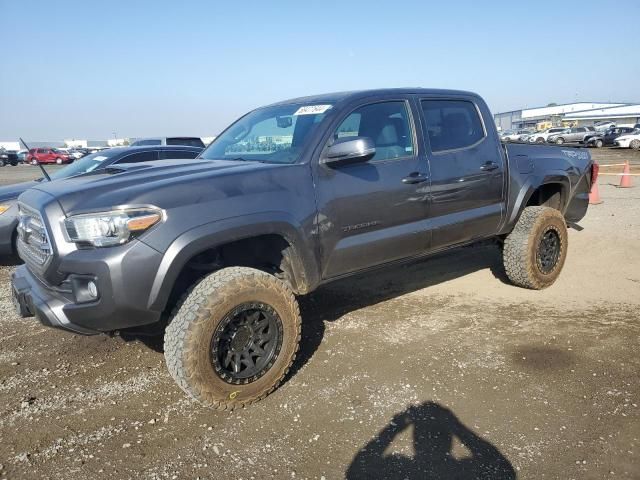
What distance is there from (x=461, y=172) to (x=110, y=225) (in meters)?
2.78

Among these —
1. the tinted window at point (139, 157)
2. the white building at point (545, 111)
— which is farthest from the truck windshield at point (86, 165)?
the white building at point (545, 111)

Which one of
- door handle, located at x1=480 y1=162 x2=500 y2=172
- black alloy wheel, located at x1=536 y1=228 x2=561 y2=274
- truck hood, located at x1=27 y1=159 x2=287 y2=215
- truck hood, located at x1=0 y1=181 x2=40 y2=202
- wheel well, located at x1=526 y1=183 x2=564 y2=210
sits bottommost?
black alloy wheel, located at x1=536 y1=228 x2=561 y2=274

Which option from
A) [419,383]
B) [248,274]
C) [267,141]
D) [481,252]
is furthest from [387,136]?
[481,252]

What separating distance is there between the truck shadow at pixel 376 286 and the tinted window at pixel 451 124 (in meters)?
1.15

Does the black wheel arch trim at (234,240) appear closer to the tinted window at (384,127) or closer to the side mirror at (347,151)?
the side mirror at (347,151)

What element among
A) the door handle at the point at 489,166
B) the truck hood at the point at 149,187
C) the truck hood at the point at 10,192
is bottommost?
the door handle at the point at 489,166

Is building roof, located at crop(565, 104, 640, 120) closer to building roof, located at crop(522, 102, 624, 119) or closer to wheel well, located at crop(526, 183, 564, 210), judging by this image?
building roof, located at crop(522, 102, 624, 119)

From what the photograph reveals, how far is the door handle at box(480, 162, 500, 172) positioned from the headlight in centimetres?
285

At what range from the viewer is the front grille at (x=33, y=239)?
9.09 feet

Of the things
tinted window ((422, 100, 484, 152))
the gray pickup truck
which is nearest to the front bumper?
the gray pickup truck

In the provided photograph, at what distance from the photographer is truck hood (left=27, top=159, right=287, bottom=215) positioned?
2.64 m

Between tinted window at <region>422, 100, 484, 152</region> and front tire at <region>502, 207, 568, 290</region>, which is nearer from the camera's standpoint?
tinted window at <region>422, 100, 484, 152</region>

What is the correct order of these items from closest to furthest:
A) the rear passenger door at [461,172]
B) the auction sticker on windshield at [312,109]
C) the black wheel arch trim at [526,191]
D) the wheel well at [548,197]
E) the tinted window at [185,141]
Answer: the auction sticker on windshield at [312,109], the rear passenger door at [461,172], the black wheel arch trim at [526,191], the wheel well at [548,197], the tinted window at [185,141]

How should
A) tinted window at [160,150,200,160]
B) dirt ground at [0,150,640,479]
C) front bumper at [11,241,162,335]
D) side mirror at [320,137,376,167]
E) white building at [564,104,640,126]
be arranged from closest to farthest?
dirt ground at [0,150,640,479], front bumper at [11,241,162,335], side mirror at [320,137,376,167], tinted window at [160,150,200,160], white building at [564,104,640,126]
